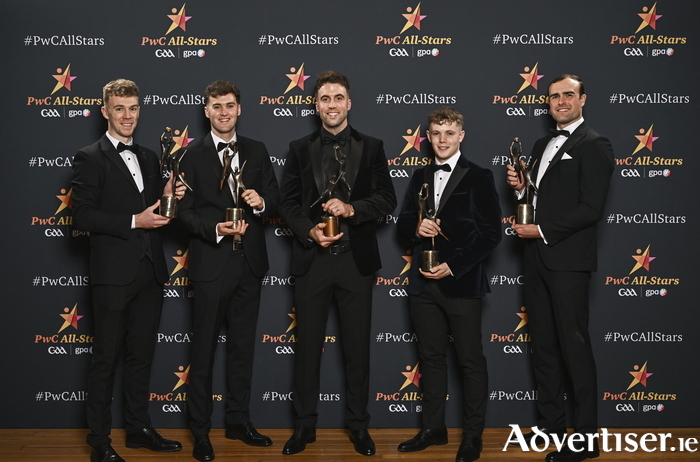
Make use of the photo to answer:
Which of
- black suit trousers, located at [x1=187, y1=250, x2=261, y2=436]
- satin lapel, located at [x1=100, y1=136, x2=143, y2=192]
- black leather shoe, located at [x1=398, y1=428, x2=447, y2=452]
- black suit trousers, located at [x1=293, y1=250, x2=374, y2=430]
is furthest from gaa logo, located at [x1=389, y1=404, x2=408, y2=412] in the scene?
satin lapel, located at [x1=100, y1=136, x2=143, y2=192]

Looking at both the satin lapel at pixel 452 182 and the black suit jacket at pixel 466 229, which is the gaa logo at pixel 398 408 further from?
the satin lapel at pixel 452 182

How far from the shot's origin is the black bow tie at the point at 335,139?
3.79m

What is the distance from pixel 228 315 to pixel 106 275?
0.76 metres

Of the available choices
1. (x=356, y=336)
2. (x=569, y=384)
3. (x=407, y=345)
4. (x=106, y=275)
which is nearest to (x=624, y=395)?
(x=569, y=384)

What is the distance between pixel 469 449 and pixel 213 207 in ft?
6.76

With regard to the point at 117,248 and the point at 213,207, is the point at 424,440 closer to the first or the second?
the point at 213,207

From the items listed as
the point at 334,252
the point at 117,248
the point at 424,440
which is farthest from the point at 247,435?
the point at 117,248

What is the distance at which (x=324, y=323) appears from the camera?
3.82 m

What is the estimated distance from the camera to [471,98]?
4.43m

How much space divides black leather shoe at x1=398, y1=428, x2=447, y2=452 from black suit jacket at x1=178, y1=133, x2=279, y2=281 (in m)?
1.36

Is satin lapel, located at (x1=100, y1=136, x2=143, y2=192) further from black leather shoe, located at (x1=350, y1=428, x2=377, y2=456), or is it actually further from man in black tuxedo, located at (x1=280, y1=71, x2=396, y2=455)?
black leather shoe, located at (x1=350, y1=428, x2=377, y2=456)

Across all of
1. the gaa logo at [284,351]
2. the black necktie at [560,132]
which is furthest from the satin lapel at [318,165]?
the black necktie at [560,132]

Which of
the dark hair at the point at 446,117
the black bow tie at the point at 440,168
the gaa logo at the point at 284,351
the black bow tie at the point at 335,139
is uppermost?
the dark hair at the point at 446,117

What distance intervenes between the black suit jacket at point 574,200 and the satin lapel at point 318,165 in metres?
1.30
